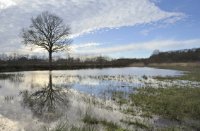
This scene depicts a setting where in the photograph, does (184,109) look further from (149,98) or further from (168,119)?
(149,98)

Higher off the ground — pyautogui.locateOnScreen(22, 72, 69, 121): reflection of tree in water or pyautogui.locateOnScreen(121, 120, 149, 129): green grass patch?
pyautogui.locateOnScreen(22, 72, 69, 121): reflection of tree in water

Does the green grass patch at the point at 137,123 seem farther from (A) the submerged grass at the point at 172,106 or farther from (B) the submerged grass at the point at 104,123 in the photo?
(A) the submerged grass at the point at 172,106

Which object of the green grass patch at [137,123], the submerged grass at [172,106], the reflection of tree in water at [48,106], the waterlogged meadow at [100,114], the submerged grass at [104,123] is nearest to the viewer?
the submerged grass at [104,123]

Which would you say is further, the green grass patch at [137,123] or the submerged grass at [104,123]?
the green grass patch at [137,123]

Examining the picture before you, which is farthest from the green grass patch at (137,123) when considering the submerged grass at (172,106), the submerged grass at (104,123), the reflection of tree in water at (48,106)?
the reflection of tree in water at (48,106)

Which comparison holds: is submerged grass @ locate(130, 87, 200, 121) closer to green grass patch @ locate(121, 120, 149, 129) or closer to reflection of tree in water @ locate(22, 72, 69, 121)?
green grass patch @ locate(121, 120, 149, 129)

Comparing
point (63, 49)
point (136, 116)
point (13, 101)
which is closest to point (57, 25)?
point (63, 49)

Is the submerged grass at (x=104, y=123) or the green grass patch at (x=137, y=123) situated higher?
the submerged grass at (x=104, y=123)

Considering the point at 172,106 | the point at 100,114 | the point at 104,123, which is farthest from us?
the point at 172,106

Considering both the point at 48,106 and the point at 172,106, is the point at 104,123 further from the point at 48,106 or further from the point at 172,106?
the point at 172,106

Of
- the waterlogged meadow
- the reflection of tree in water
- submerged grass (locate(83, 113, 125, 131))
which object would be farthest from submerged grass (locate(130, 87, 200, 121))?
the reflection of tree in water

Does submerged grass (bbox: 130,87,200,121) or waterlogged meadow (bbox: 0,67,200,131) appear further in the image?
submerged grass (bbox: 130,87,200,121)

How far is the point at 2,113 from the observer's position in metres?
11.5

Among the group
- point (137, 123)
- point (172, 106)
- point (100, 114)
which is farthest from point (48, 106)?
point (172, 106)
